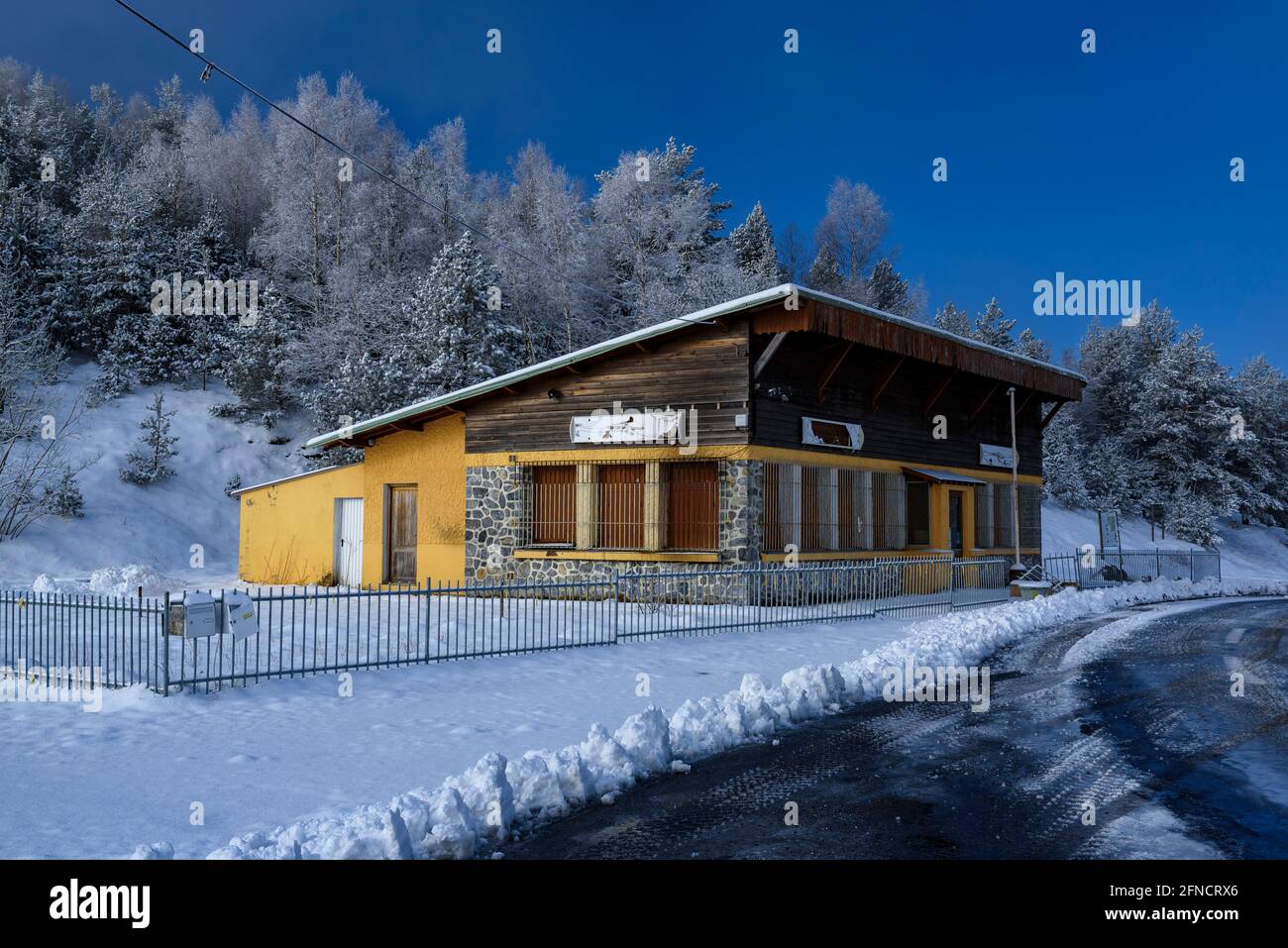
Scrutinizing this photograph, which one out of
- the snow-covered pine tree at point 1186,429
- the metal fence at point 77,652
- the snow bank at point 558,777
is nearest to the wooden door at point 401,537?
the metal fence at point 77,652

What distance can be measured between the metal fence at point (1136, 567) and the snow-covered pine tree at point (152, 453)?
30249 millimetres

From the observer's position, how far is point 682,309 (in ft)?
126

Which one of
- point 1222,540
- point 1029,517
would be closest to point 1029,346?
point 1222,540

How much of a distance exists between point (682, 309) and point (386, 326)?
13295mm

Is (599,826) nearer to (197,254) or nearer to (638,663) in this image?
(638,663)

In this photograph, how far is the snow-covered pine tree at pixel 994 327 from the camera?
53406 millimetres

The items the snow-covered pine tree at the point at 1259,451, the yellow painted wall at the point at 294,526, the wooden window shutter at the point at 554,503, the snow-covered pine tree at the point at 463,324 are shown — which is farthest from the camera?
the snow-covered pine tree at the point at 1259,451

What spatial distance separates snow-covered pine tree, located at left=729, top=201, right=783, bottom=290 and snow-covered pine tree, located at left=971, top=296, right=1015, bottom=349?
42.2 ft

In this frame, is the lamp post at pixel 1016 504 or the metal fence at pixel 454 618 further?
the lamp post at pixel 1016 504

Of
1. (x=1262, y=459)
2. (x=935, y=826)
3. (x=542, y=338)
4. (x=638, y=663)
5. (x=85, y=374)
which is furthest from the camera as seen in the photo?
(x=1262, y=459)

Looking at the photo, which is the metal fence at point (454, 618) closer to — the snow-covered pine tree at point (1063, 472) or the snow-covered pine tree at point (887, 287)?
the snow-covered pine tree at point (1063, 472)

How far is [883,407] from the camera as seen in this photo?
21.2 metres

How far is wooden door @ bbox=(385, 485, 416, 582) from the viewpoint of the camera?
875 inches

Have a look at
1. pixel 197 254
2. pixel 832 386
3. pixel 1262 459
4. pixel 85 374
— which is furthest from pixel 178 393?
pixel 1262 459
